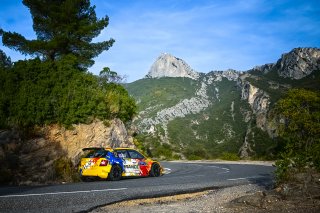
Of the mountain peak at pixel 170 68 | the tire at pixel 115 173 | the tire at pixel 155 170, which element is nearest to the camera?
the tire at pixel 115 173

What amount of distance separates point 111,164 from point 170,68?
165 meters

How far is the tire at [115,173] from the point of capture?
536 inches

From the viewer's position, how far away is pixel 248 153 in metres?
88.4

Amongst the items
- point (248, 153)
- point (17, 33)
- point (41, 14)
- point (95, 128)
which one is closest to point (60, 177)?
point (95, 128)

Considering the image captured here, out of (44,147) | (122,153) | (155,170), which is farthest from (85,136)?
(155,170)

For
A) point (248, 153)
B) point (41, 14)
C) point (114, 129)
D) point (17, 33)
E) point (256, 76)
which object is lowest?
point (248, 153)

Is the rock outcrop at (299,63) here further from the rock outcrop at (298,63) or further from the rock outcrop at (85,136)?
the rock outcrop at (85,136)

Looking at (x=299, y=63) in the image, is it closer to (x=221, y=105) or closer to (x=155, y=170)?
(x=221, y=105)

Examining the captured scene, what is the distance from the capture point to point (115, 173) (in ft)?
45.6

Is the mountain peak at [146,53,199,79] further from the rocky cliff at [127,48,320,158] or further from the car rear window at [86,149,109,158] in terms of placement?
the car rear window at [86,149,109,158]

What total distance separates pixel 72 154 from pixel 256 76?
137 m

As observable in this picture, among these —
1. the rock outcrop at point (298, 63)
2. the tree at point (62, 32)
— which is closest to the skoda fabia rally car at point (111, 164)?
the tree at point (62, 32)

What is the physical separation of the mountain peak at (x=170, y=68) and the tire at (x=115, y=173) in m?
147

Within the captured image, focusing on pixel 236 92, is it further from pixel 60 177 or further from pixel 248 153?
pixel 60 177
